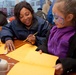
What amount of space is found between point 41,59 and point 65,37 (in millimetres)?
167

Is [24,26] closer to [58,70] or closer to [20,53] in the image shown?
[20,53]

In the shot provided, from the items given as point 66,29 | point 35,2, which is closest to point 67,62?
point 66,29

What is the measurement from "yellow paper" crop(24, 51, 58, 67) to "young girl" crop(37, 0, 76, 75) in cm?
4

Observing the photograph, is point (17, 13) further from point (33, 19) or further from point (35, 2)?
point (35, 2)

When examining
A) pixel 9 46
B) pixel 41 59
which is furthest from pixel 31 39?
pixel 41 59

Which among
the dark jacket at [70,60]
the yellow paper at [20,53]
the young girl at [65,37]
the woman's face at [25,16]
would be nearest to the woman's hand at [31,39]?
the yellow paper at [20,53]

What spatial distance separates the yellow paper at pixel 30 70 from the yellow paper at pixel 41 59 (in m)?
0.05

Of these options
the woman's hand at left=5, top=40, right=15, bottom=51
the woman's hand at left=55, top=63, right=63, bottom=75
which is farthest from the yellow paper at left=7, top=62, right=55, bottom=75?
the woman's hand at left=5, top=40, right=15, bottom=51

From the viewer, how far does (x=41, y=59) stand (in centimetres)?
91

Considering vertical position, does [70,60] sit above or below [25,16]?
below

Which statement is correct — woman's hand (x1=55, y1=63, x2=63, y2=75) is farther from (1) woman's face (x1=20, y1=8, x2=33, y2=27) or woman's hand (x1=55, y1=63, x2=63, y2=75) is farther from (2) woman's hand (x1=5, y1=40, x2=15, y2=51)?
(1) woman's face (x1=20, y1=8, x2=33, y2=27)

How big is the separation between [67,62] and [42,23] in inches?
26.1

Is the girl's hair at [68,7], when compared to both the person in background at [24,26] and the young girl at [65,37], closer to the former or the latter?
the young girl at [65,37]

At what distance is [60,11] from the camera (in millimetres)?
909
